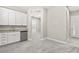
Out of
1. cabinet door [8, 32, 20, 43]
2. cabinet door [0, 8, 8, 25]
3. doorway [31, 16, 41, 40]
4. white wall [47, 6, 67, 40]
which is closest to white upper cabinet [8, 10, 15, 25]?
cabinet door [0, 8, 8, 25]

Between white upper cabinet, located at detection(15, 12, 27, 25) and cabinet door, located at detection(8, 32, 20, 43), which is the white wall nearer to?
white upper cabinet, located at detection(15, 12, 27, 25)

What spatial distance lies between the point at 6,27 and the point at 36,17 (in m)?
0.88

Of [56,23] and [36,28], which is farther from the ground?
[56,23]

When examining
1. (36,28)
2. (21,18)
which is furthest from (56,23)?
(21,18)

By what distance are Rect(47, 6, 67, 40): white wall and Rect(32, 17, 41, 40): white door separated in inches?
9.7

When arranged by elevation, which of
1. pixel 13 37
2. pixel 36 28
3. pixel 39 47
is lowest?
pixel 39 47

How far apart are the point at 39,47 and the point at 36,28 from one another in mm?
474

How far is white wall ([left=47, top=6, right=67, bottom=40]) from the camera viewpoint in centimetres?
214

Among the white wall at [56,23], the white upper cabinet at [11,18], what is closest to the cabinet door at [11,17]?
the white upper cabinet at [11,18]

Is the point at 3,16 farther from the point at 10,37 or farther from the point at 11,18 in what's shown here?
the point at 10,37

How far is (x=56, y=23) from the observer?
2.19 metres

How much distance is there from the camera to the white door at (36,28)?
213cm
